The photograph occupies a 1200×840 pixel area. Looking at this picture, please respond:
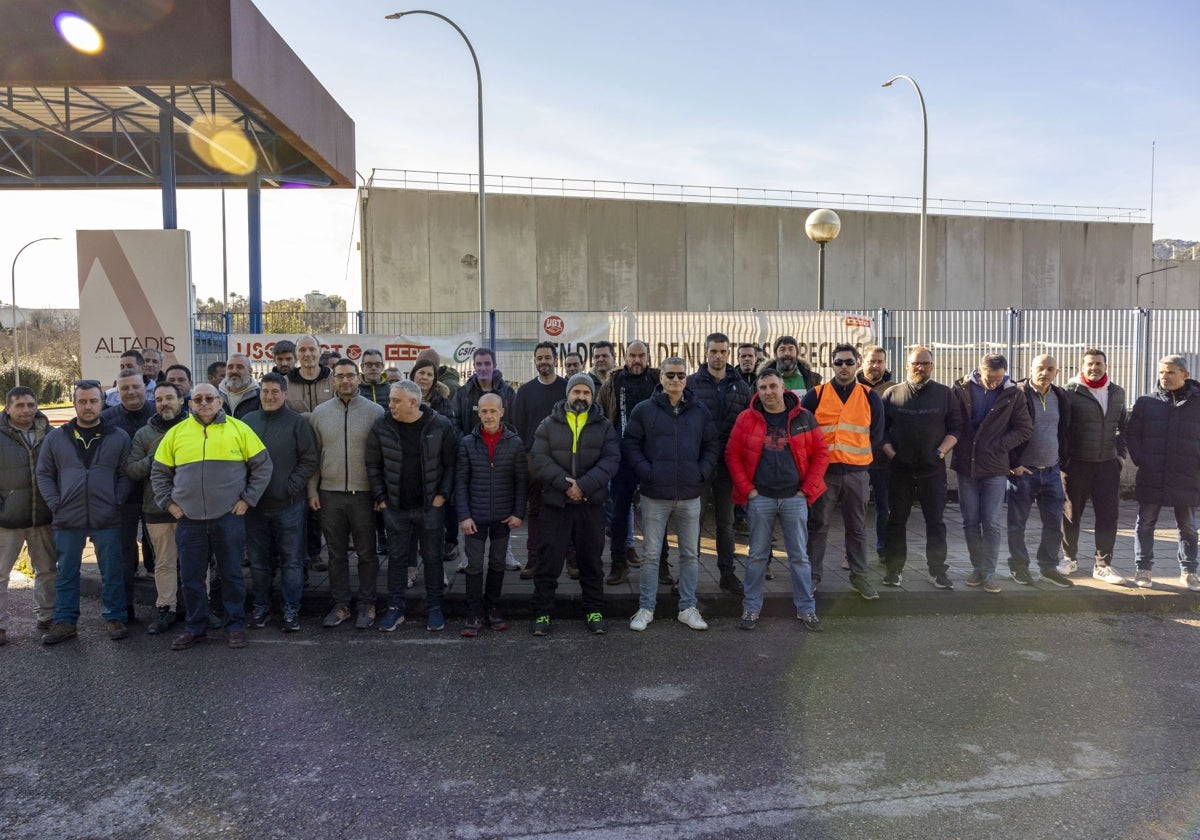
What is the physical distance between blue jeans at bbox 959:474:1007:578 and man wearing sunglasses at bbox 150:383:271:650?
19.0 feet

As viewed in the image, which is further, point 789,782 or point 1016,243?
point 1016,243

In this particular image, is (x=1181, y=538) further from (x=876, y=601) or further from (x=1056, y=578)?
(x=876, y=601)

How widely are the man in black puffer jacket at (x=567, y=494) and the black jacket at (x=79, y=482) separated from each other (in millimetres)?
3132

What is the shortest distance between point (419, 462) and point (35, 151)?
13.9 m

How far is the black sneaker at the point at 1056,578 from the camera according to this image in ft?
22.3

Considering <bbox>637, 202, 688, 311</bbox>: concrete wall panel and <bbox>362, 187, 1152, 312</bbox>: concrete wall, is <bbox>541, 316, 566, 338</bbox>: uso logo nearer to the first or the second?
<bbox>362, 187, 1152, 312</bbox>: concrete wall

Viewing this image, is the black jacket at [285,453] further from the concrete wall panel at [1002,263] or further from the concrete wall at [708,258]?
the concrete wall panel at [1002,263]

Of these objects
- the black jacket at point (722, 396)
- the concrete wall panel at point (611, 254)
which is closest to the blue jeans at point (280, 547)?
the black jacket at point (722, 396)

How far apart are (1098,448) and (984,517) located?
4.13ft

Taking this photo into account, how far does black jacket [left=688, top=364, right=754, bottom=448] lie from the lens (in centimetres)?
681

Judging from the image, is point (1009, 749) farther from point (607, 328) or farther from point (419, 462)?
point (607, 328)

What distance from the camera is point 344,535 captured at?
6211 millimetres

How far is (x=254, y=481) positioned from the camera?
5.88 meters

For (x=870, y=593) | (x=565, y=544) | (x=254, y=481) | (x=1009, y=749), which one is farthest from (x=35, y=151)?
(x=1009, y=749)
